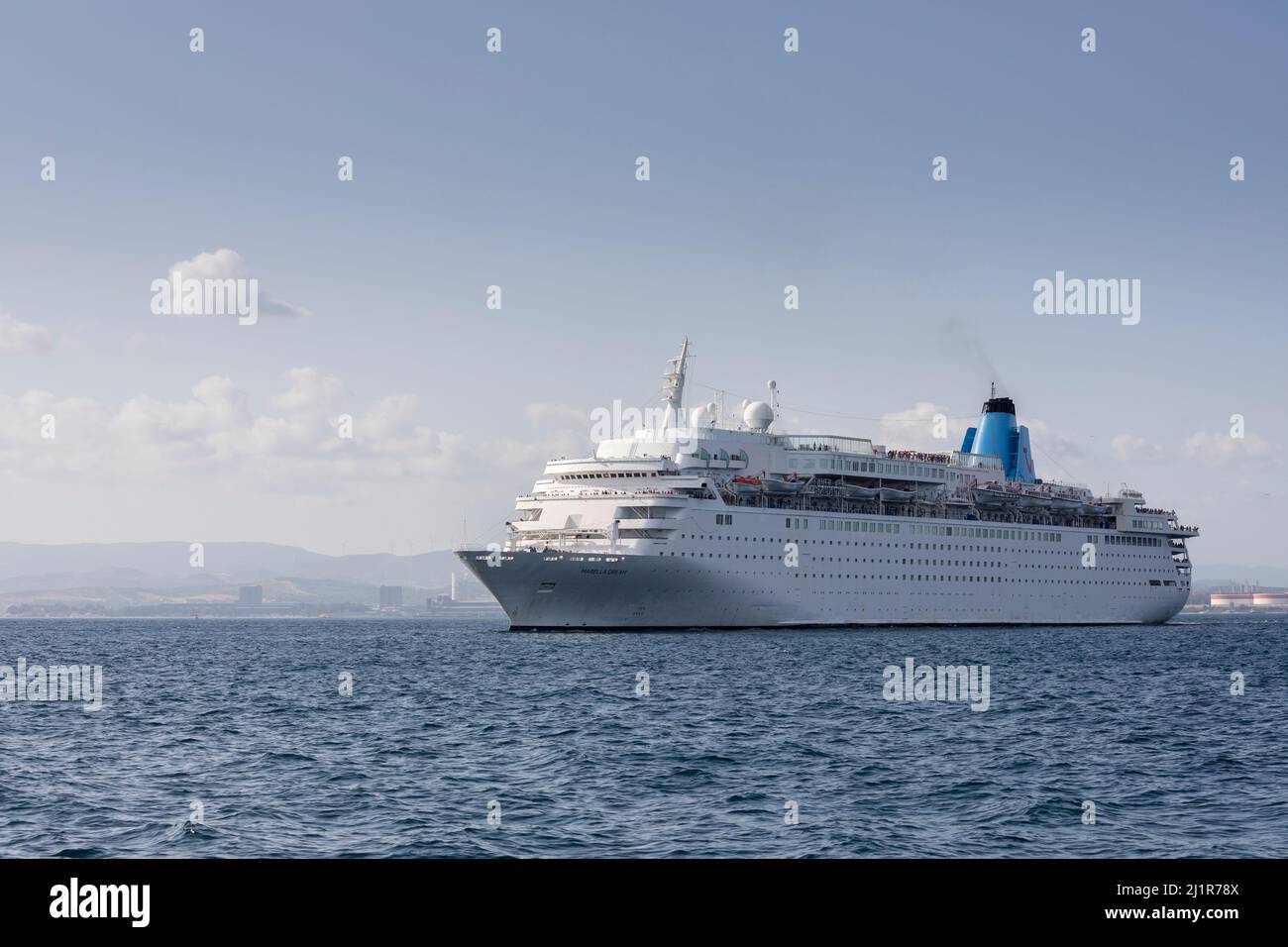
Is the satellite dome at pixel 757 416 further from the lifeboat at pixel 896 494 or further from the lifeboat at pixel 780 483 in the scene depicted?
the lifeboat at pixel 896 494

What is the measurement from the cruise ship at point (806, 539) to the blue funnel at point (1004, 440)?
0.16m

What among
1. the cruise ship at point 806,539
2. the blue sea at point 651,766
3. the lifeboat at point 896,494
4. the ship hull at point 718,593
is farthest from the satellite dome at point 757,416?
the blue sea at point 651,766

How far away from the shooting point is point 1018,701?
137ft

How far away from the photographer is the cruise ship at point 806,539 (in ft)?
251

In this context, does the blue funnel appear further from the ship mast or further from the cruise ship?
the ship mast

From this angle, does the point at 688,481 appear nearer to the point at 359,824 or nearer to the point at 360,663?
the point at 360,663

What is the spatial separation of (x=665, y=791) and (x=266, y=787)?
8.09m

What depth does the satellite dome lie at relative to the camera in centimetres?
9269

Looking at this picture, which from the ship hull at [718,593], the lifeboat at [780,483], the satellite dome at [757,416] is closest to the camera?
the ship hull at [718,593]

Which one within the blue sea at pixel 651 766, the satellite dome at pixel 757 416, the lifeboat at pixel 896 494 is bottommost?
the blue sea at pixel 651 766

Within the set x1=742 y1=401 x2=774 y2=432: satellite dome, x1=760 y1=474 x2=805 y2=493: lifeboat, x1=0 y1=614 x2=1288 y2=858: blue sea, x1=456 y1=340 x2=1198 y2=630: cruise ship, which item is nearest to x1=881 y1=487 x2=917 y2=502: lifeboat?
x1=456 y1=340 x2=1198 y2=630: cruise ship

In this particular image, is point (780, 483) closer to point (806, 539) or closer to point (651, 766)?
point (806, 539)

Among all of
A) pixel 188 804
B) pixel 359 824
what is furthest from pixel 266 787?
pixel 359 824

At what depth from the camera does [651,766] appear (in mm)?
27719
